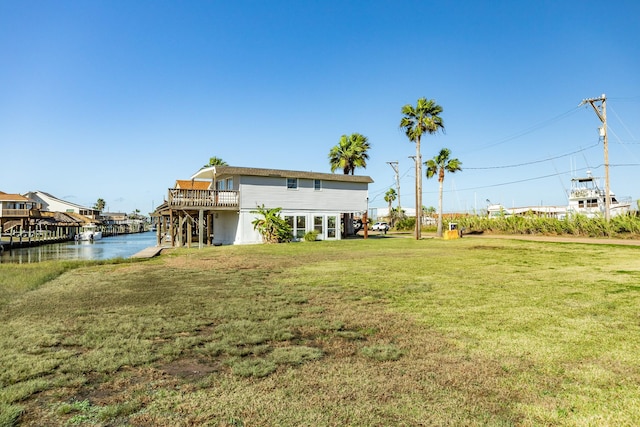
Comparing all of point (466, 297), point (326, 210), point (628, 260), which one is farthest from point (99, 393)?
point (326, 210)

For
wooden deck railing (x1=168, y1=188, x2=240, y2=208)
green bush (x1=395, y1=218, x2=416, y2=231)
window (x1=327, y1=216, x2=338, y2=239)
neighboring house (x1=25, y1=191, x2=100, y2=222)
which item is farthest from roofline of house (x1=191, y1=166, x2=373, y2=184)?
neighboring house (x1=25, y1=191, x2=100, y2=222)

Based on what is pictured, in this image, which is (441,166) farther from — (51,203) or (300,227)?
(51,203)

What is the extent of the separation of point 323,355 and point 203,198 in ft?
82.4

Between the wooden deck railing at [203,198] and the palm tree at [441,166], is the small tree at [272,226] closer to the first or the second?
the wooden deck railing at [203,198]

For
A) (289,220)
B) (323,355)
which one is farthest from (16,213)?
(323,355)

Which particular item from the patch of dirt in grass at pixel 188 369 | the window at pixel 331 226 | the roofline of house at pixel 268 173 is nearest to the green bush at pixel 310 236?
the window at pixel 331 226

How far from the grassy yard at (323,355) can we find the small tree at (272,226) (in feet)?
61.4

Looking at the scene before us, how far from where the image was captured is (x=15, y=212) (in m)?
52.9

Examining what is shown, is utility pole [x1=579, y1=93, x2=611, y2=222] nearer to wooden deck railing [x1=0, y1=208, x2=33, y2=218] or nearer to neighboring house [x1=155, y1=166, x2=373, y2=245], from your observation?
neighboring house [x1=155, y1=166, x2=373, y2=245]

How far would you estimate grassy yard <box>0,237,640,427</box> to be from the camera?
11.3ft

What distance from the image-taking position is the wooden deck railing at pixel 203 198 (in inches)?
1078

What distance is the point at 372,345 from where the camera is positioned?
5.32 m

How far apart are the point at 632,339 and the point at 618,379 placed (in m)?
1.71

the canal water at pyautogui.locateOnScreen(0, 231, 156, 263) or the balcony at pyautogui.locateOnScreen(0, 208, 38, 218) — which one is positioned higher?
the balcony at pyautogui.locateOnScreen(0, 208, 38, 218)
